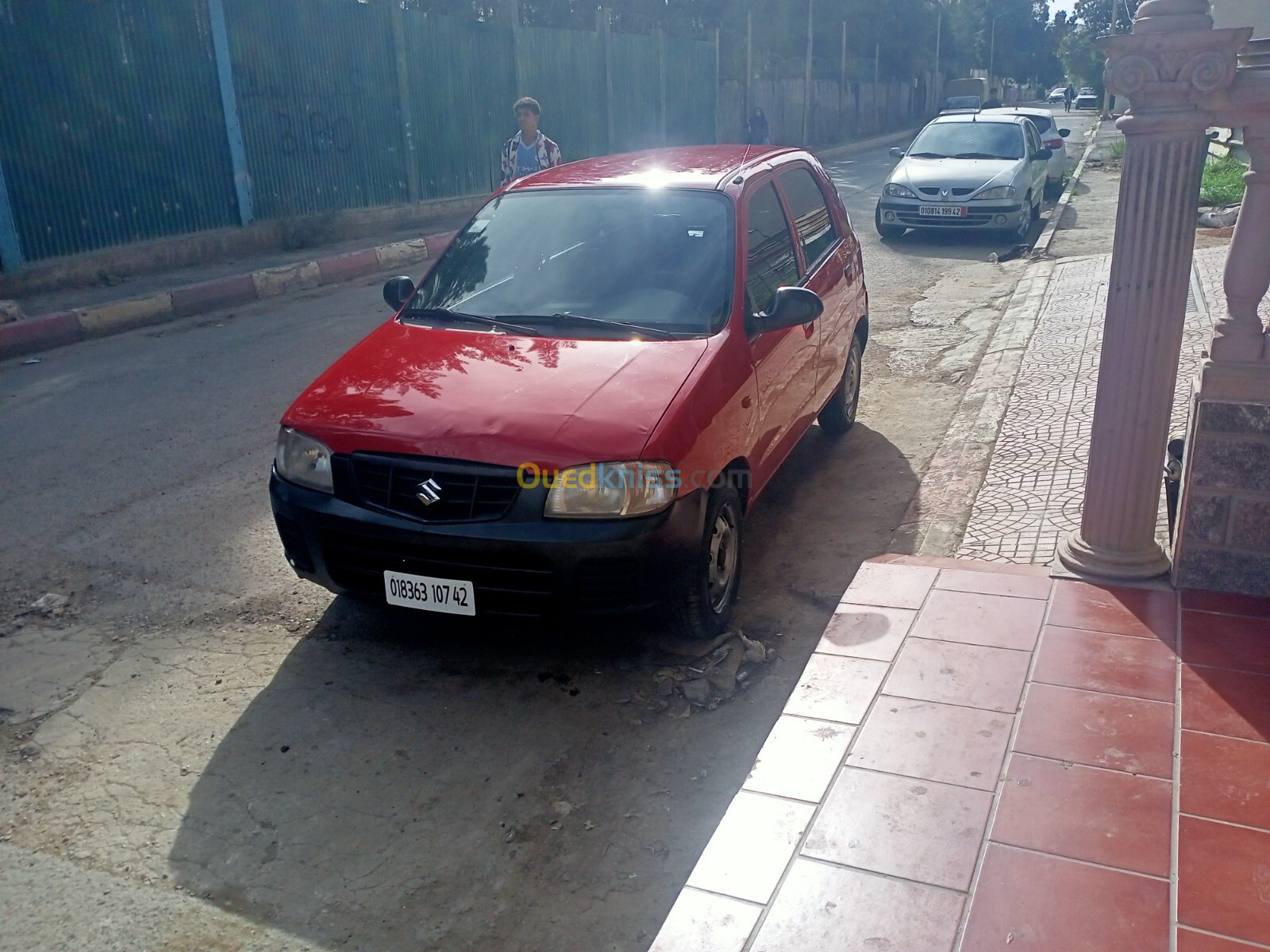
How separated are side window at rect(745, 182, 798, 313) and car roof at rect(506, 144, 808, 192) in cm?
19

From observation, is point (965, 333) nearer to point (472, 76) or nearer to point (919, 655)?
point (919, 655)

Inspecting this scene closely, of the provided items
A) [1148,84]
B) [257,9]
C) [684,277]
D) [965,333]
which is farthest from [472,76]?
[1148,84]

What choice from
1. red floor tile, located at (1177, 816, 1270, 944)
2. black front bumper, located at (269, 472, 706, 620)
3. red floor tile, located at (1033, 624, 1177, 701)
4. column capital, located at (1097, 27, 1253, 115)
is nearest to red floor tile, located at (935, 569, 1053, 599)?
red floor tile, located at (1033, 624, 1177, 701)

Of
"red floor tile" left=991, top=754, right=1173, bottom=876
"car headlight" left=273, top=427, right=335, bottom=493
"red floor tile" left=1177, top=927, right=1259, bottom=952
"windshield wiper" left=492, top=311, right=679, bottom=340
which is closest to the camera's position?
"red floor tile" left=1177, top=927, right=1259, bottom=952

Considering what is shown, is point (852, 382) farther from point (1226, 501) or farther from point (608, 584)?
point (608, 584)

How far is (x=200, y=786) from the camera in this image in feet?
10.7

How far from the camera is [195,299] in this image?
11078 mm

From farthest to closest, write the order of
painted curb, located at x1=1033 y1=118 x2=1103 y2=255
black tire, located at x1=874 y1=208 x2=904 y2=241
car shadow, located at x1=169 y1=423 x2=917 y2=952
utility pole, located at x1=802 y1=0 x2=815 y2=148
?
utility pole, located at x1=802 y1=0 x2=815 y2=148
black tire, located at x1=874 y1=208 x2=904 y2=241
painted curb, located at x1=1033 y1=118 x2=1103 y2=255
car shadow, located at x1=169 y1=423 x2=917 y2=952

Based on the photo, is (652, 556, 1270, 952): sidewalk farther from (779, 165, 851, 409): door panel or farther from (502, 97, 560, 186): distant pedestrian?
(502, 97, 560, 186): distant pedestrian

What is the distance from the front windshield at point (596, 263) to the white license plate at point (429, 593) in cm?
126

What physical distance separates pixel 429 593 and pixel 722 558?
45.2 inches

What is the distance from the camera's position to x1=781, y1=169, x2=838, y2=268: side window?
553 centimetres

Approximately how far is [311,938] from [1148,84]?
3.55m

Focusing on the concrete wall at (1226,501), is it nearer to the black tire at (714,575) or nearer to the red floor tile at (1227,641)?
the red floor tile at (1227,641)
